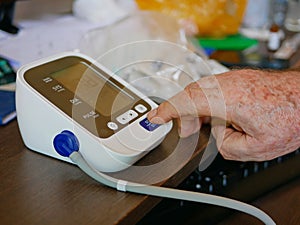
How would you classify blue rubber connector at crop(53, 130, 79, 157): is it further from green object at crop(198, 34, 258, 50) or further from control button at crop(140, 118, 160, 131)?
green object at crop(198, 34, 258, 50)

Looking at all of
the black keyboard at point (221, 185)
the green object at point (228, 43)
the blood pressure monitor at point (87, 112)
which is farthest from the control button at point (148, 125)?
the green object at point (228, 43)

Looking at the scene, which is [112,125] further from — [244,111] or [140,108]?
[244,111]

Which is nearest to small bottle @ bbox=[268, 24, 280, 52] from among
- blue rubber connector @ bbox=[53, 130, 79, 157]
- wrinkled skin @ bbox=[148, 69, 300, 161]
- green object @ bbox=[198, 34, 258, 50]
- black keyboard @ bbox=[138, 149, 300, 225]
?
green object @ bbox=[198, 34, 258, 50]

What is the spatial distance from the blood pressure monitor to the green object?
486 mm

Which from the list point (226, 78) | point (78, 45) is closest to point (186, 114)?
point (226, 78)

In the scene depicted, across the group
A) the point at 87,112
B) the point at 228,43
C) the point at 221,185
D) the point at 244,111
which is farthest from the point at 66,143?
the point at 228,43

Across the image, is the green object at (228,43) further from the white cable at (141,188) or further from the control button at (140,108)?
the white cable at (141,188)

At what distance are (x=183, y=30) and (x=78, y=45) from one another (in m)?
0.23

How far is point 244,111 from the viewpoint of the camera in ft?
2.23

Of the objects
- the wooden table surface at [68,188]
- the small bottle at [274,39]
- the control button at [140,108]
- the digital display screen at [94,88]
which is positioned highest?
the digital display screen at [94,88]

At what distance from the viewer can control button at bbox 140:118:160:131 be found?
2.17ft

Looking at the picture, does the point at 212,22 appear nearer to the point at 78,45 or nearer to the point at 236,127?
the point at 78,45

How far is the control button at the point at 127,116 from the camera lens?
65 cm

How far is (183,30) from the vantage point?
1.09 m
